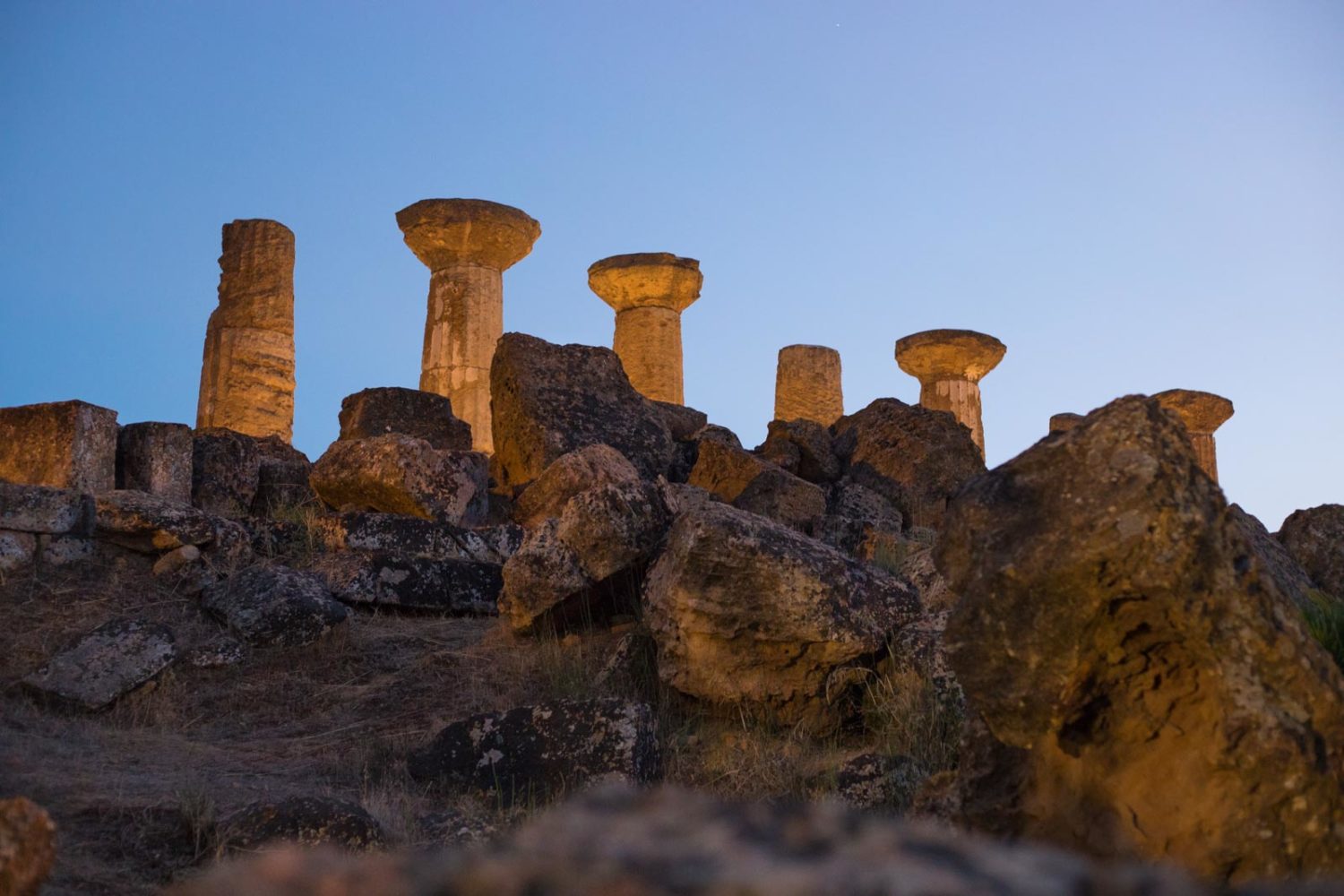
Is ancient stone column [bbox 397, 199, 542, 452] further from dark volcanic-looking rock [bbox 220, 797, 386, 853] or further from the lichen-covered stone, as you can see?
dark volcanic-looking rock [bbox 220, 797, 386, 853]

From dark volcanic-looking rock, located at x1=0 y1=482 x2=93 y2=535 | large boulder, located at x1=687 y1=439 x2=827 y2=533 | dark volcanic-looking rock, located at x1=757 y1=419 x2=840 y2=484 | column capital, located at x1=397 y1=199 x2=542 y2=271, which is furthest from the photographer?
column capital, located at x1=397 y1=199 x2=542 y2=271

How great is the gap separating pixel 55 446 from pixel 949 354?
15514 millimetres

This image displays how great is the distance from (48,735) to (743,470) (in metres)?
6.33

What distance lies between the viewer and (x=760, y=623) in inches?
246

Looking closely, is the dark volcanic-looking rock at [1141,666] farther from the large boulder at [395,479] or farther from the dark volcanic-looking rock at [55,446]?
the dark volcanic-looking rock at [55,446]

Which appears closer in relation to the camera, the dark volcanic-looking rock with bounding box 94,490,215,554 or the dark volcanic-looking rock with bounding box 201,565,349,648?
the dark volcanic-looking rock with bounding box 201,565,349,648

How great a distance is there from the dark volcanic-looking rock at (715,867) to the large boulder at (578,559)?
5770 mm

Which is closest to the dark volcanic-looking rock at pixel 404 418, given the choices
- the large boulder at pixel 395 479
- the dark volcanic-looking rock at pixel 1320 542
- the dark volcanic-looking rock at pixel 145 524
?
the large boulder at pixel 395 479

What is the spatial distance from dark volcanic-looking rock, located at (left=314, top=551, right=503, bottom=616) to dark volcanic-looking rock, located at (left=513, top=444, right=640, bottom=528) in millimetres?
811

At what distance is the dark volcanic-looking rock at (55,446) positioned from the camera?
31.5ft

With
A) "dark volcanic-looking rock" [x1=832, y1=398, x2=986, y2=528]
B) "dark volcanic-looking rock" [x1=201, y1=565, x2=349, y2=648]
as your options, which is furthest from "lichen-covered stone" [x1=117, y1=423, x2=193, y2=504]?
"dark volcanic-looking rock" [x1=832, y1=398, x2=986, y2=528]

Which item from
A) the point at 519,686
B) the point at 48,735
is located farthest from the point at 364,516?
the point at 48,735

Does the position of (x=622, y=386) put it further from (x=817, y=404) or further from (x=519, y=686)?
(x=817, y=404)

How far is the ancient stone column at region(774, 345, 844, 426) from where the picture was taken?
2230 cm
